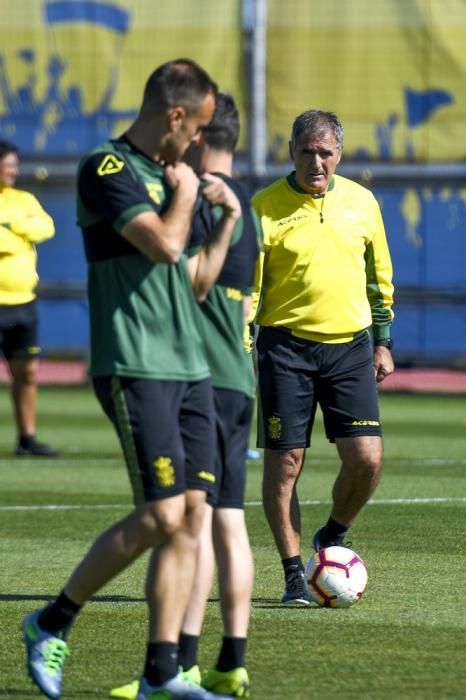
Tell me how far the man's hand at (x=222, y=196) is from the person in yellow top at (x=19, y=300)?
9.12m

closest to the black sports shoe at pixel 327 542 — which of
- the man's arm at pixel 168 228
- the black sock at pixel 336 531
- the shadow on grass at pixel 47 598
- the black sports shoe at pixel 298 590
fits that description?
the black sock at pixel 336 531

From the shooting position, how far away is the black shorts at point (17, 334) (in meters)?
14.7

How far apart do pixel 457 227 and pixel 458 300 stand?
3.59 ft

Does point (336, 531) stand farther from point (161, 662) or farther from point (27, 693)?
point (161, 662)

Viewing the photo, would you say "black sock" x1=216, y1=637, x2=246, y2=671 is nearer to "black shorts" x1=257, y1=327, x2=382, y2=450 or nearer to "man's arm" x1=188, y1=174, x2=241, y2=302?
"man's arm" x1=188, y1=174, x2=241, y2=302

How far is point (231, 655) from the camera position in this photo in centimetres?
576

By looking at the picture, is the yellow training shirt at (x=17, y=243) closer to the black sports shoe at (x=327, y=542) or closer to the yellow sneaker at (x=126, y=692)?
the black sports shoe at (x=327, y=542)

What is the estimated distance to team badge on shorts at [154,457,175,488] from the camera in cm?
550

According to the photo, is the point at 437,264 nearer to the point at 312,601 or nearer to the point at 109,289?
the point at 312,601

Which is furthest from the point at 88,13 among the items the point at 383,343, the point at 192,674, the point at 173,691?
the point at 173,691

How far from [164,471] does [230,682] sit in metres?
0.79

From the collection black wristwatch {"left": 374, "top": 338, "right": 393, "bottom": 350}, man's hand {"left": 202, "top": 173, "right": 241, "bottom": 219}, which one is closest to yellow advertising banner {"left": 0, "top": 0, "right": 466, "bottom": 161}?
black wristwatch {"left": 374, "top": 338, "right": 393, "bottom": 350}

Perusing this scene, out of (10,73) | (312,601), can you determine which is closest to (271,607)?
(312,601)

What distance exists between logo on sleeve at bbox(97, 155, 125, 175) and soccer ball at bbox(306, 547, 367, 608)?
8.87 ft
